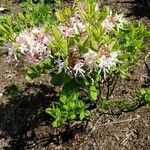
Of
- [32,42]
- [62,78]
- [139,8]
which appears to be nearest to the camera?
[32,42]

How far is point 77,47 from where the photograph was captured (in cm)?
346

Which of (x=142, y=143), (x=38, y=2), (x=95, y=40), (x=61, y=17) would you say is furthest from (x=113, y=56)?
(x=38, y=2)

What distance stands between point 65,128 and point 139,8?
2607 mm

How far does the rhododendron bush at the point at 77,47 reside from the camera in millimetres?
3377

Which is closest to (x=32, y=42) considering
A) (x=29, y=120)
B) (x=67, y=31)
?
(x=67, y=31)

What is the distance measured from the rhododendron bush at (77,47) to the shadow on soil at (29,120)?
0.73 m

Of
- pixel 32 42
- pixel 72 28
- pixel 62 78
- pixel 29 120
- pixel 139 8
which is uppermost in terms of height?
pixel 72 28

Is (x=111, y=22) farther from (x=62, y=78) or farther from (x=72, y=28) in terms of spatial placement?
(x=62, y=78)

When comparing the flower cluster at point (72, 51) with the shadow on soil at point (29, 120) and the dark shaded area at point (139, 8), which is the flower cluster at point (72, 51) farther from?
the dark shaded area at point (139, 8)

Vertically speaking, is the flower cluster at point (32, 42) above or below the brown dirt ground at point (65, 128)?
above

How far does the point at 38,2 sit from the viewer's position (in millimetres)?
7109

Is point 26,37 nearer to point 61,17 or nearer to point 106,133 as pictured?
point 61,17

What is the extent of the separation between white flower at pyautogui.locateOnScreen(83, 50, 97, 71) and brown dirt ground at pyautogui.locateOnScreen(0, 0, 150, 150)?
4.80 feet

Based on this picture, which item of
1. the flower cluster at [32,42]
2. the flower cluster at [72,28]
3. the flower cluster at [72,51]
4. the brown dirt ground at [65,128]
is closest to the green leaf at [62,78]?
the flower cluster at [72,51]
